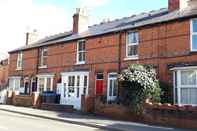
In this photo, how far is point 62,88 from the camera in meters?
30.9

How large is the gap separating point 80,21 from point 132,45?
373 inches

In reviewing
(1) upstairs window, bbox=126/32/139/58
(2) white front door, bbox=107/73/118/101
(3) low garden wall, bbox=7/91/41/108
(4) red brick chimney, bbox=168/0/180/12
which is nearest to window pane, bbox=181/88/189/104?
(1) upstairs window, bbox=126/32/139/58

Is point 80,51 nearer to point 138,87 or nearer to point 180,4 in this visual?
point 180,4

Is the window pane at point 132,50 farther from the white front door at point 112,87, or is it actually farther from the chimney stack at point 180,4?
the chimney stack at point 180,4

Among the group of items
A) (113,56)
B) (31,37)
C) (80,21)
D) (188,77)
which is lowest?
(188,77)

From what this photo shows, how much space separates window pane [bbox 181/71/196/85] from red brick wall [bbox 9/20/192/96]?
0.79 meters

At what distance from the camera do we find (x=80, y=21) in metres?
33.5

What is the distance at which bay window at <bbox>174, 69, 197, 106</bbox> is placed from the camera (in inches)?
818

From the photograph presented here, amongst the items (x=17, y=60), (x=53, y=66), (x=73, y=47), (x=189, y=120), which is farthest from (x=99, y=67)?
(x=17, y=60)

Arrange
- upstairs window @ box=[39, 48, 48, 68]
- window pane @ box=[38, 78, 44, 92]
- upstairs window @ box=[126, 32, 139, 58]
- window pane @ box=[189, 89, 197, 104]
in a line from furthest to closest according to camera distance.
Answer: upstairs window @ box=[39, 48, 48, 68], window pane @ box=[38, 78, 44, 92], upstairs window @ box=[126, 32, 139, 58], window pane @ box=[189, 89, 197, 104]

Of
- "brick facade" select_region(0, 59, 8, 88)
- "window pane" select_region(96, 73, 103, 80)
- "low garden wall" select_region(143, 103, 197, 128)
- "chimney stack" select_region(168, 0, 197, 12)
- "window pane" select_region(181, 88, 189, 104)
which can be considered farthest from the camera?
"brick facade" select_region(0, 59, 8, 88)

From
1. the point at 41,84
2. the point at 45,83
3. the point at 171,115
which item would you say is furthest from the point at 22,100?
the point at 171,115

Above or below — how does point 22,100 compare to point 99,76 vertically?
below

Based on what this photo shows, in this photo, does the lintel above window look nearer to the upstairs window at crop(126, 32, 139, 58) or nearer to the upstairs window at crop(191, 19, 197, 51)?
the upstairs window at crop(126, 32, 139, 58)
